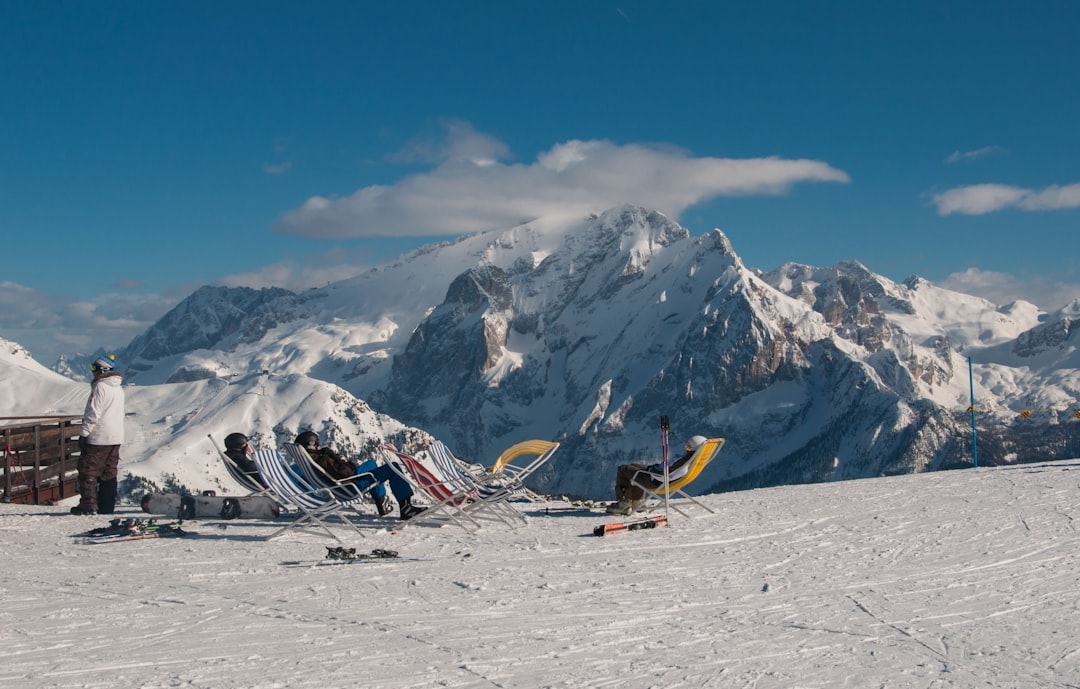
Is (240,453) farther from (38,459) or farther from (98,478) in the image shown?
(38,459)

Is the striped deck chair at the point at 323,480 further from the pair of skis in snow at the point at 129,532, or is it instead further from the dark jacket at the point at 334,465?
the pair of skis in snow at the point at 129,532

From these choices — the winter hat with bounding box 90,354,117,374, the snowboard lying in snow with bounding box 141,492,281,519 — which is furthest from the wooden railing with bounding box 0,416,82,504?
the snowboard lying in snow with bounding box 141,492,281,519

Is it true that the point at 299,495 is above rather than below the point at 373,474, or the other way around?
below

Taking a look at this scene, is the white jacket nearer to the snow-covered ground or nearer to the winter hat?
the winter hat

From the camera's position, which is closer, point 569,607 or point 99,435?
point 569,607

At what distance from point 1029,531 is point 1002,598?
348cm

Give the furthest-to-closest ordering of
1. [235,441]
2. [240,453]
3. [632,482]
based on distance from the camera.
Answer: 1. [235,441]
2. [632,482]
3. [240,453]

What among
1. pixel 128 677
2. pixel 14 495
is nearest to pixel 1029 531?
pixel 128 677

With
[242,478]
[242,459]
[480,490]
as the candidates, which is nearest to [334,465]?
[242,478]

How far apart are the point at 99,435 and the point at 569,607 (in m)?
9.18

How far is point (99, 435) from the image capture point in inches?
553

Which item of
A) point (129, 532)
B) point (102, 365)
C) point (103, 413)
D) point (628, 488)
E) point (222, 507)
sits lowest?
point (129, 532)

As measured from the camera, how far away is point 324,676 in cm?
607

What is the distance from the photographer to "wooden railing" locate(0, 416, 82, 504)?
57.4 ft
